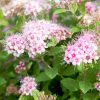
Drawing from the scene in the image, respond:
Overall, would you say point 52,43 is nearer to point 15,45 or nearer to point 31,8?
point 15,45

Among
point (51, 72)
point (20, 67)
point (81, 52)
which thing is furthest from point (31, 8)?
point (81, 52)

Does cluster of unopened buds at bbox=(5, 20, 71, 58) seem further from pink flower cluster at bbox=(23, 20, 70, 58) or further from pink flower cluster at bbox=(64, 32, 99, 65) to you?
pink flower cluster at bbox=(64, 32, 99, 65)

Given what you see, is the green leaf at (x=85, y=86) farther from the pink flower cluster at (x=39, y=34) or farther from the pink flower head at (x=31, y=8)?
the pink flower head at (x=31, y=8)

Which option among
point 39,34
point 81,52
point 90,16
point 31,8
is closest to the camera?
point 81,52

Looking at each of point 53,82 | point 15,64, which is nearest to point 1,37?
point 15,64

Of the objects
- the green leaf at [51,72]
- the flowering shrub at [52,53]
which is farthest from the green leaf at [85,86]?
the green leaf at [51,72]

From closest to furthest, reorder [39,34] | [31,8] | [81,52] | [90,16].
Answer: [81,52]
[39,34]
[90,16]
[31,8]

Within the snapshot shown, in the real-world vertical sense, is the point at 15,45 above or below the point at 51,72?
above
